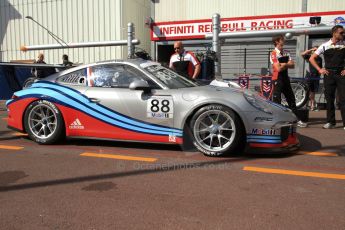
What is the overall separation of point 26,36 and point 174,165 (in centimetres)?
1456

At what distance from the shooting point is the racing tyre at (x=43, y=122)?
225 inches

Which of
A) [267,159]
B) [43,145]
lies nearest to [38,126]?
[43,145]

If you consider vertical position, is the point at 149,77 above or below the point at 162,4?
below

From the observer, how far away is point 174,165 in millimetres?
4668

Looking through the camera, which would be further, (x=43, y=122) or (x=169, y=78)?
(x=43, y=122)

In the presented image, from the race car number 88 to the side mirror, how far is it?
0.18 meters

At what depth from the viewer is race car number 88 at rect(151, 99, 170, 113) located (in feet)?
16.9

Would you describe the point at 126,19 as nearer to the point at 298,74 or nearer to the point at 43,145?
the point at 298,74

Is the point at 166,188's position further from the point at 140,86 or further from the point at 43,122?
the point at 43,122

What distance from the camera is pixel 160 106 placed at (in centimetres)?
516

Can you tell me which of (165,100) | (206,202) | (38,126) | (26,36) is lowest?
(206,202)

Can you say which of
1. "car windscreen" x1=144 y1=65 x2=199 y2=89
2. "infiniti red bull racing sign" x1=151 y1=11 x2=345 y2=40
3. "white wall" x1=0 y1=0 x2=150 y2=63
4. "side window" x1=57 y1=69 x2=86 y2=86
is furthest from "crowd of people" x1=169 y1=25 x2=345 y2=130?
"white wall" x1=0 y1=0 x2=150 y2=63

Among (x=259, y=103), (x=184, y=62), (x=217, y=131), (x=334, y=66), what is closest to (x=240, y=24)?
(x=184, y=62)

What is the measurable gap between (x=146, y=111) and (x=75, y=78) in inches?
51.5
